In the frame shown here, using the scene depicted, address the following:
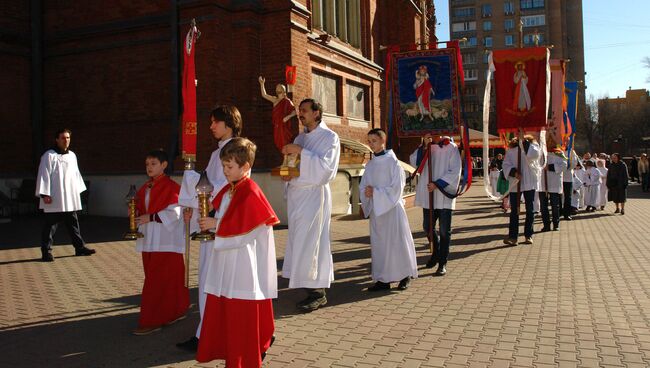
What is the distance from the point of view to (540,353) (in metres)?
4.57

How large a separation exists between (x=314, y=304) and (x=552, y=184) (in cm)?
967

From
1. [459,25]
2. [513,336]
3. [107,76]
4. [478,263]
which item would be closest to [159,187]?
[513,336]

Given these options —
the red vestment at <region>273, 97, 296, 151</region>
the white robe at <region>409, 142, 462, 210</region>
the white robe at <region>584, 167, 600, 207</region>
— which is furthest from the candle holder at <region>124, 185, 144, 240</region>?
the white robe at <region>584, 167, 600, 207</region>

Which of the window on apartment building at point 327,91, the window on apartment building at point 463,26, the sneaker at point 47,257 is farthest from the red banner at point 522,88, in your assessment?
the window on apartment building at point 463,26

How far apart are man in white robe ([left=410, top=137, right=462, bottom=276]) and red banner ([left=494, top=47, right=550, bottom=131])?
12.3 feet

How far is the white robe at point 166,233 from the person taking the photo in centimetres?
535

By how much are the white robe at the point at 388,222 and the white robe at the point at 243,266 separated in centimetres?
323

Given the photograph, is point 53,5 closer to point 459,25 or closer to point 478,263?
point 478,263

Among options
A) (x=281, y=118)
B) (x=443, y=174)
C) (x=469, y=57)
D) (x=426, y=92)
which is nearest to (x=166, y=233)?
A: (x=281, y=118)

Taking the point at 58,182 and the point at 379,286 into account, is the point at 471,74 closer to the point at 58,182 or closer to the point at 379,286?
the point at 58,182

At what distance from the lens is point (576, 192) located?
18.0 metres

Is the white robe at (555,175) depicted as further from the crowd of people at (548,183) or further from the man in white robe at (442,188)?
the man in white robe at (442,188)

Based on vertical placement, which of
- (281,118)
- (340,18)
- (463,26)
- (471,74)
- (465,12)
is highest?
(465,12)

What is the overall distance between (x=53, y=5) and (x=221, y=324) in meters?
15.5
